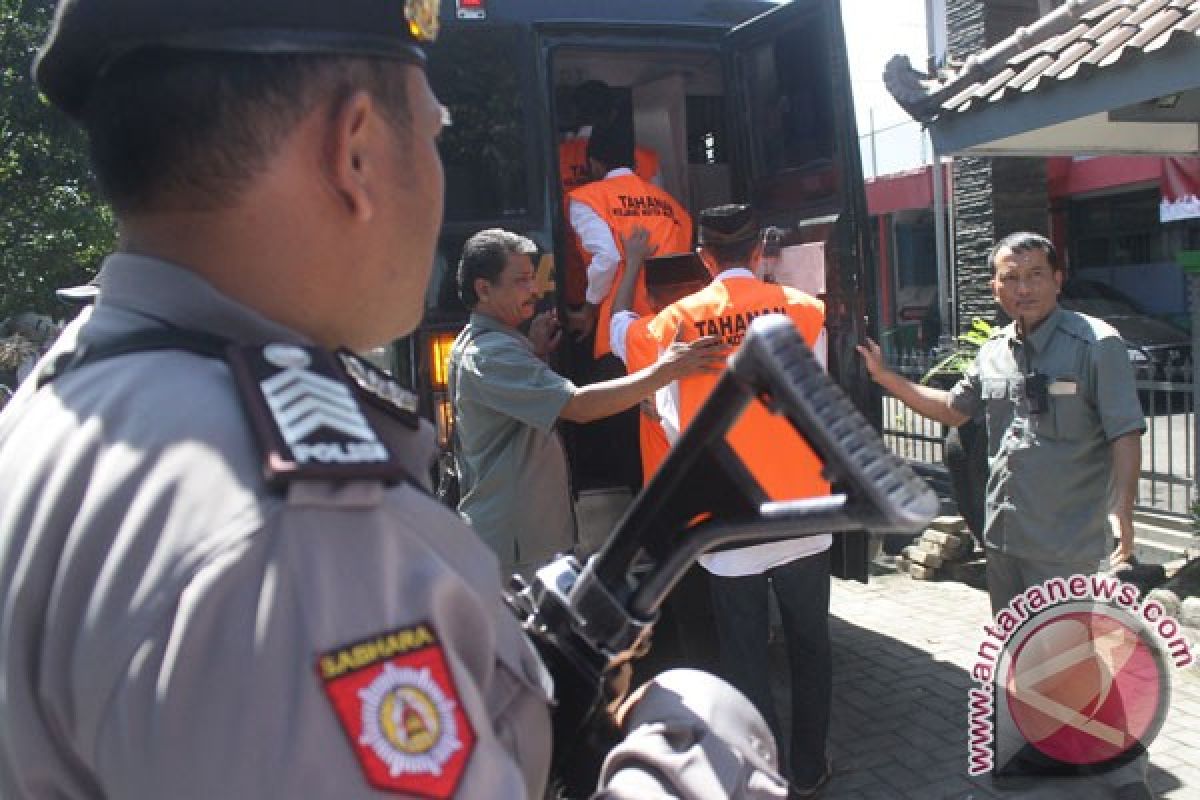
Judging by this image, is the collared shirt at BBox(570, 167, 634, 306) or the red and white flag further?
the red and white flag

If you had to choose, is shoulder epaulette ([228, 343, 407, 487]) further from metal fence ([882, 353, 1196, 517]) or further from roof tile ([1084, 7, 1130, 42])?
roof tile ([1084, 7, 1130, 42])

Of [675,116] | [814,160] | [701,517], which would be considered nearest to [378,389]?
[701,517]

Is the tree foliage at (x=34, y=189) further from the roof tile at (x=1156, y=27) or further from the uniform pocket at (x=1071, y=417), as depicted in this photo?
the uniform pocket at (x=1071, y=417)

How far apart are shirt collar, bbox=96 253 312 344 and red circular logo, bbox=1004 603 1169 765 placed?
10.8ft

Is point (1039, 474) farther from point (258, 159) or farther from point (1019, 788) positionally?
point (258, 159)

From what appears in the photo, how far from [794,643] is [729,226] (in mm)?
1473

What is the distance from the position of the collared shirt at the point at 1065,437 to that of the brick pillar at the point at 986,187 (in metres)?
7.31

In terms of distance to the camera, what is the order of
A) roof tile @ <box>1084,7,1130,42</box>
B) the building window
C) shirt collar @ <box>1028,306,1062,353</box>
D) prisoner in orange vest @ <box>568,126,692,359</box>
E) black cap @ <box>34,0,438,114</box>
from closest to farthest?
black cap @ <box>34,0,438,114</box> → shirt collar @ <box>1028,306,1062,353</box> → prisoner in orange vest @ <box>568,126,692,359</box> → roof tile @ <box>1084,7,1130,42</box> → the building window

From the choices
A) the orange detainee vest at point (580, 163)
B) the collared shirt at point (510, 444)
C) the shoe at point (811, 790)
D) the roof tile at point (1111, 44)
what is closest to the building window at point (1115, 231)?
the roof tile at point (1111, 44)

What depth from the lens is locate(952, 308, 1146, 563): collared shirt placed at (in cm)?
332

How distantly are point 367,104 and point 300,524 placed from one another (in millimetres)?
428

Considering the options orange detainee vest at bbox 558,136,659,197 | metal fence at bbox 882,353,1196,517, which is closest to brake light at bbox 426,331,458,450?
orange detainee vest at bbox 558,136,659,197

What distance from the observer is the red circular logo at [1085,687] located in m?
3.42

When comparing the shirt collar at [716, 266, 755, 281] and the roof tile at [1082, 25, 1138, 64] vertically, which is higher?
the roof tile at [1082, 25, 1138, 64]
